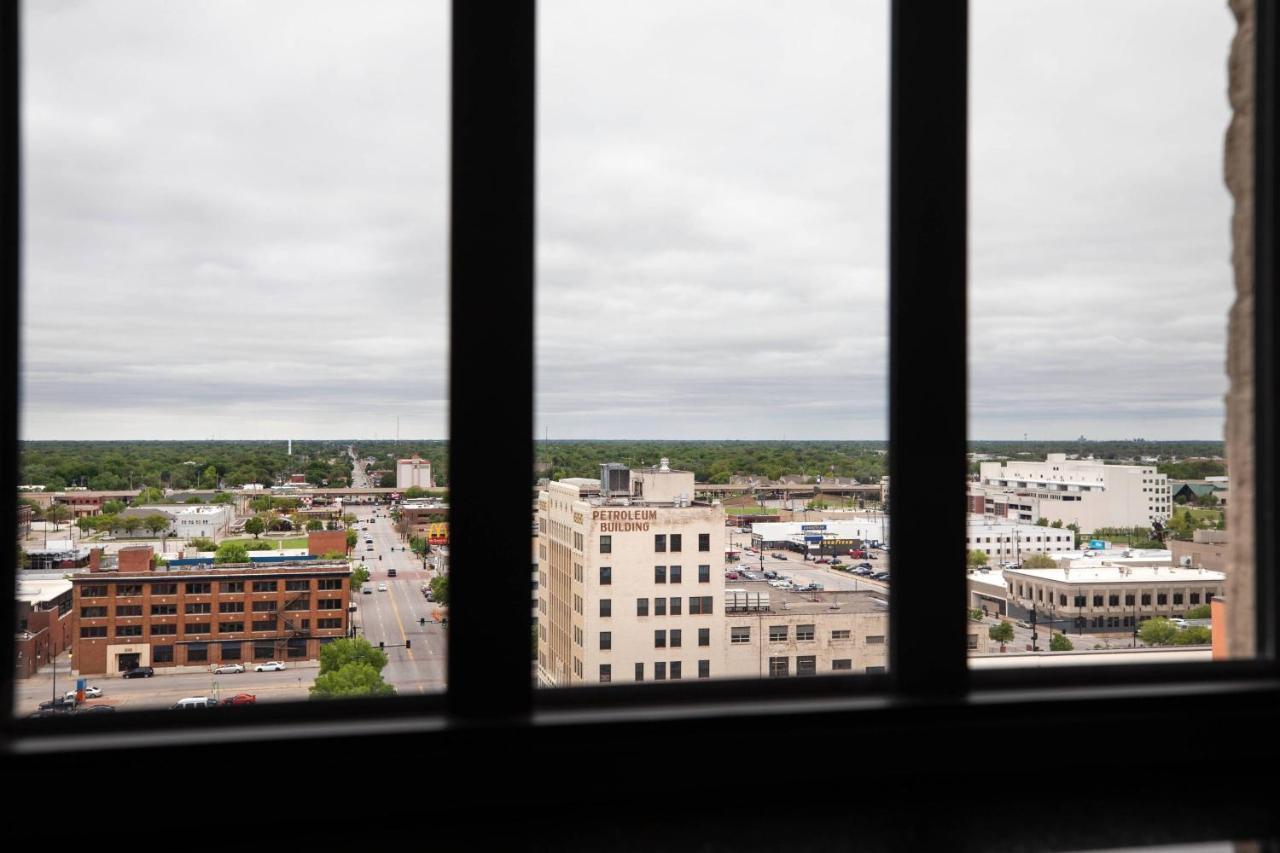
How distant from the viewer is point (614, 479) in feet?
6.64

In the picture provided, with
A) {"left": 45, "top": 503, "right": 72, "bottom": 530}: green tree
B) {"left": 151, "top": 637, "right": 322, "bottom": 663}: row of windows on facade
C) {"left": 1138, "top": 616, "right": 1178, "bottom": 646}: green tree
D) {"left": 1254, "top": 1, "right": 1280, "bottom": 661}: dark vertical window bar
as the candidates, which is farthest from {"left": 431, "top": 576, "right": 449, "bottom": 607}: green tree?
{"left": 1254, "top": 1, "right": 1280, "bottom": 661}: dark vertical window bar

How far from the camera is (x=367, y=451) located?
6.37 ft

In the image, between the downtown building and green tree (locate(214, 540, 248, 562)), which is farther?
the downtown building

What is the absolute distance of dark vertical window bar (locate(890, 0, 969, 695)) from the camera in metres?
1.97

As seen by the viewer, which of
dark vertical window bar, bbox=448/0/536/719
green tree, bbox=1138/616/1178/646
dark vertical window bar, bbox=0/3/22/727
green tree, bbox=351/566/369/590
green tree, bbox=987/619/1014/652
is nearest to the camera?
dark vertical window bar, bbox=0/3/22/727

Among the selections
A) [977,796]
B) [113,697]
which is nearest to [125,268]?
[113,697]

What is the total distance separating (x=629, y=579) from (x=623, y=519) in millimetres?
139

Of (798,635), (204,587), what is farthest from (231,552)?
(798,635)

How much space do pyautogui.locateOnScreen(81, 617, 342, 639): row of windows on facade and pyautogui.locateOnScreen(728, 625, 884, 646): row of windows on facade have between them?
Answer: 2.90 feet

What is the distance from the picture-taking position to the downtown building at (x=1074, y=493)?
6.93ft

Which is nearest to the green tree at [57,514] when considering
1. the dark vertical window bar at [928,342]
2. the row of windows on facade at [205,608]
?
the row of windows on facade at [205,608]

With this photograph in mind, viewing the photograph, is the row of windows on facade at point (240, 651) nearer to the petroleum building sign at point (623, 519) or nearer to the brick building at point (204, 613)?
the brick building at point (204, 613)

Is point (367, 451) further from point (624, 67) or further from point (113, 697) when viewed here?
point (624, 67)

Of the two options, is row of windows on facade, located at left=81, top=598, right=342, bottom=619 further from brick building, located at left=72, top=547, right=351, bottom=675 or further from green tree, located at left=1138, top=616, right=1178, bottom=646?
green tree, located at left=1138, top=616, right=1178, bottom=646
